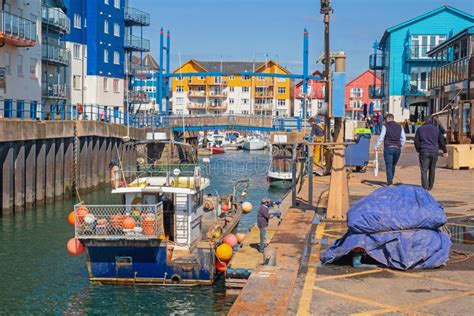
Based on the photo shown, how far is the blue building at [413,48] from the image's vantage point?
6378 centimetres

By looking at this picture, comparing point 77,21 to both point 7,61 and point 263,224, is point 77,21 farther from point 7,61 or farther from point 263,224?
point 263,224

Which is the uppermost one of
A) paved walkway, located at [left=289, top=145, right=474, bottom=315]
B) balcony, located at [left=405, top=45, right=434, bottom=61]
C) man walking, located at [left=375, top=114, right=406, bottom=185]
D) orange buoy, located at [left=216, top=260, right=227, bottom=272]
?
balcony, located at [left=405, top=45, right=434, bottom=61]

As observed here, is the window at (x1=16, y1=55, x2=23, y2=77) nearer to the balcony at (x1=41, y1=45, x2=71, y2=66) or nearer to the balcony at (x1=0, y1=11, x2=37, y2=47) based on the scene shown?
the balcony at (x1=0, y1=11, x2=37, y2=47)

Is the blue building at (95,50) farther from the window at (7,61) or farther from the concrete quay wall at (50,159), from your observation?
the concrete quay wall at (50,159)

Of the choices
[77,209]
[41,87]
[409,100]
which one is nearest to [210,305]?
[77,209]

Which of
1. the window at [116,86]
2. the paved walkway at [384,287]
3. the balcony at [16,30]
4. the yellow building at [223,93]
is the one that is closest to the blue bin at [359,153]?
the paved walkway at [384,287]

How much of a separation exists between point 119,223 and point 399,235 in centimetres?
882

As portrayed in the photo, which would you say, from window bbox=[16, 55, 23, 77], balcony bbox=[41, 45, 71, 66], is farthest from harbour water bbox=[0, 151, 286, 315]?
balcony bbox=[41, 45, 71, 66]

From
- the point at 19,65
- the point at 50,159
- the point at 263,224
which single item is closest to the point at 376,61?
the point at 19,65

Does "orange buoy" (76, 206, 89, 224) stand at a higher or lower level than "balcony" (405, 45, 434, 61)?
lower

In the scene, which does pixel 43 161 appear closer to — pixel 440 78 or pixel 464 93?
pixel 464 93

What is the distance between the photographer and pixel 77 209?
17469mm

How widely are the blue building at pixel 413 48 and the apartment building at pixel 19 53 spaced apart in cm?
2923

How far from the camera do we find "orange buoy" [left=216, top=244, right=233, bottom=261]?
18281 mm
